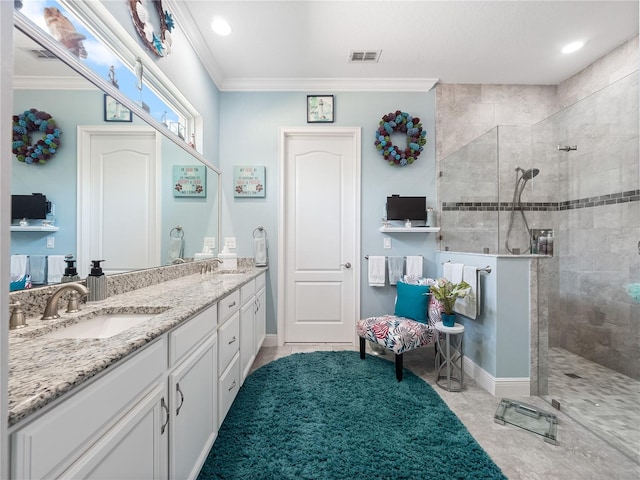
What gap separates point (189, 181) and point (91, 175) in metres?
1.07

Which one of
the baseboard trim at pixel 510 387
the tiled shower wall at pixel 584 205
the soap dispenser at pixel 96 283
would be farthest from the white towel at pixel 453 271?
the soap dispenser at pixel 96 283

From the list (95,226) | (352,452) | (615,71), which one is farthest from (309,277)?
(615,71)

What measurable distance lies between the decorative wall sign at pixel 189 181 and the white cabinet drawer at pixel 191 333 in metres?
1.13

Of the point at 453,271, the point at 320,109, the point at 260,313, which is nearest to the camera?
the point at 453,271

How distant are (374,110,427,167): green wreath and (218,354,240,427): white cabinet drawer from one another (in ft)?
8.01

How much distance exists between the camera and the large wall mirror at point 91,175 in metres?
1.06

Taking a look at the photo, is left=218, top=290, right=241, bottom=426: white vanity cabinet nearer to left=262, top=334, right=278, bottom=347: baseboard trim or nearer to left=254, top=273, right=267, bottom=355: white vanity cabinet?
left=254, top=273, right=267, bottom=355: white vanity cabinet

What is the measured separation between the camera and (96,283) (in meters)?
1.36

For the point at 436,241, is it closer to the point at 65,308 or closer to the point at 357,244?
the point at 357,244

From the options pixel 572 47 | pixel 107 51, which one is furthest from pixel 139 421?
pixel 572 47

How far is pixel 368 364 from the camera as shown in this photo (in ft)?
8.48

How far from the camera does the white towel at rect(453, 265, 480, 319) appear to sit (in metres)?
2.24

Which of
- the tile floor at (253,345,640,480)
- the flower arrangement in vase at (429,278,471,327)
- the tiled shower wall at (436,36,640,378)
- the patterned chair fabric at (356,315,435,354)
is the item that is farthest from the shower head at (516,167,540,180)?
the tile floor at (253,345,640,480)

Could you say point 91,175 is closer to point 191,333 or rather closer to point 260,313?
point 191,333
